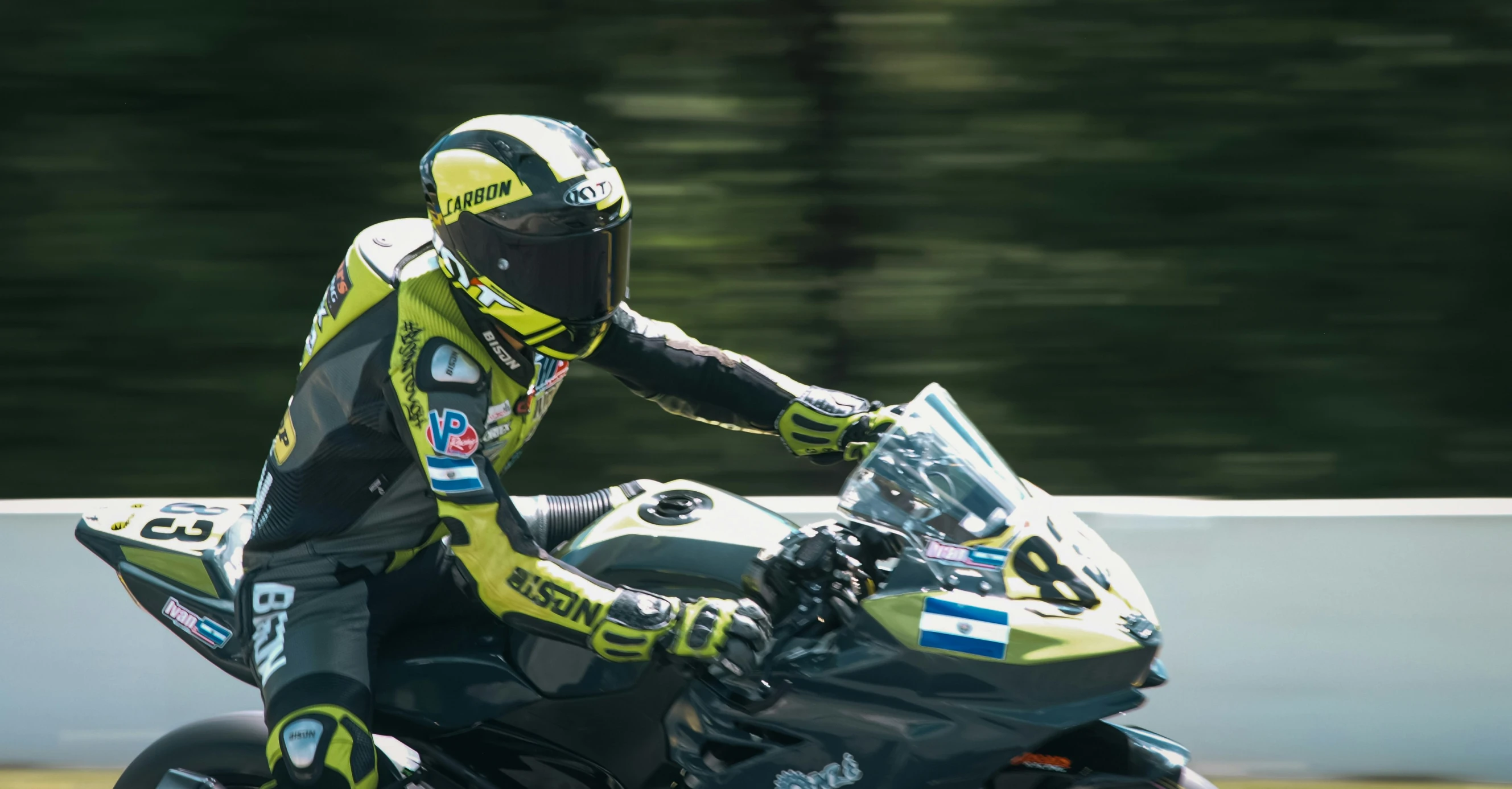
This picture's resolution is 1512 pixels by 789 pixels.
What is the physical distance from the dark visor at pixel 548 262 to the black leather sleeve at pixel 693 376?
55cm

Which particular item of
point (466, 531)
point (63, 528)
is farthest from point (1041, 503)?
point (63, 528)

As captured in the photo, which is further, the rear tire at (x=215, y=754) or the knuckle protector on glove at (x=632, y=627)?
the rear tire at (x=215, y=754)

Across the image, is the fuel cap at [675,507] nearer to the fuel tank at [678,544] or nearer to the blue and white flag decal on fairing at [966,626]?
the fuel tank at [678,544]

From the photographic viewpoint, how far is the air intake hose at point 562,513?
10.8 feet

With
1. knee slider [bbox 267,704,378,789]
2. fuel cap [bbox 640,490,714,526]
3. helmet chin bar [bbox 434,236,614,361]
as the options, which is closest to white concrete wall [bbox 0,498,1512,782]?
fuel cap [bbox 640,490,714,526]

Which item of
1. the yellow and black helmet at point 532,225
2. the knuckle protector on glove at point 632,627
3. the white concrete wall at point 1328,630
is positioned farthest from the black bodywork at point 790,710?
the white concrete wall at point 1328,630

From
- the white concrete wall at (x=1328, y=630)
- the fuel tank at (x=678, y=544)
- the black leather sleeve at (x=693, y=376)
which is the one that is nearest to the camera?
the fuel tank at (x=678, y=544)

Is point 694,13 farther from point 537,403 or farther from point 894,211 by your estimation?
point 537,403

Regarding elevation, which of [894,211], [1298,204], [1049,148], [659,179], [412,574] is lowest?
[412,574]

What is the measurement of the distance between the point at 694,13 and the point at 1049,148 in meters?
1.72

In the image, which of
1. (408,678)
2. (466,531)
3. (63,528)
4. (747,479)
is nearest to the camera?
(466,531)

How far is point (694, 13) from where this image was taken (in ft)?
22.4

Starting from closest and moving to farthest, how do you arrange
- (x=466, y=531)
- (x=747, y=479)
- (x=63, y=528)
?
(x=466, y=531)
(x=63, y=528)
(x=747, y=479)

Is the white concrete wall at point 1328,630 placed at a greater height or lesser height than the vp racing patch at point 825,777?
greater
